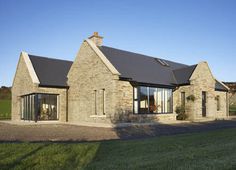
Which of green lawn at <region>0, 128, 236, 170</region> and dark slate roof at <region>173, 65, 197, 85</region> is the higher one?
dark slate roof at <region>173, 65, 197, 85</region>

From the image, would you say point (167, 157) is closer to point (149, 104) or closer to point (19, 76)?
point (149, 104)

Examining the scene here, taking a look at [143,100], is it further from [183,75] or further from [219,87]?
[219,87]

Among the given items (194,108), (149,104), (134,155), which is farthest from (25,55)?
(134,155)

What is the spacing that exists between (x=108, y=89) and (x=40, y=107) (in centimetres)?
715

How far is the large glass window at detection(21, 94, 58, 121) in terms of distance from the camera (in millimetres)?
20953

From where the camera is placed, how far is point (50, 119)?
22359 millimetres

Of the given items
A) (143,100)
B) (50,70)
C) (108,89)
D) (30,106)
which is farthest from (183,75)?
(30,106)

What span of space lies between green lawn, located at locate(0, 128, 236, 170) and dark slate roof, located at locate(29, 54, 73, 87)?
545 inches

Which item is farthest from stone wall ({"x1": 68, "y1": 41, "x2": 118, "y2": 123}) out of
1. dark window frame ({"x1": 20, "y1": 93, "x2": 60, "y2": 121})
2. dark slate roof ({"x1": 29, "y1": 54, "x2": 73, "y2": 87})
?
dark window frame ({"x1": 20, "y1": 93, "x2": 60, "y2": 121})

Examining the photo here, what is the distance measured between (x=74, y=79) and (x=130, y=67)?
18.3 ft

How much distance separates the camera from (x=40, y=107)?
21.6m

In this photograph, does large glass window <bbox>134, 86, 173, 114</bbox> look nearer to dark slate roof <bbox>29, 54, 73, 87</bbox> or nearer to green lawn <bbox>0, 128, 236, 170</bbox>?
dark slate roof <bbox>29, 54, 73, 87</bbox>


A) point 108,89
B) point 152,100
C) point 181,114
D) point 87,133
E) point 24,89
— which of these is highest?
point 24,89

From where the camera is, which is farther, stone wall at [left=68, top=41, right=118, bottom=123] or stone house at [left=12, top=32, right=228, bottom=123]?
stone house at [left=12, top=32, right=228, bottom=123]
